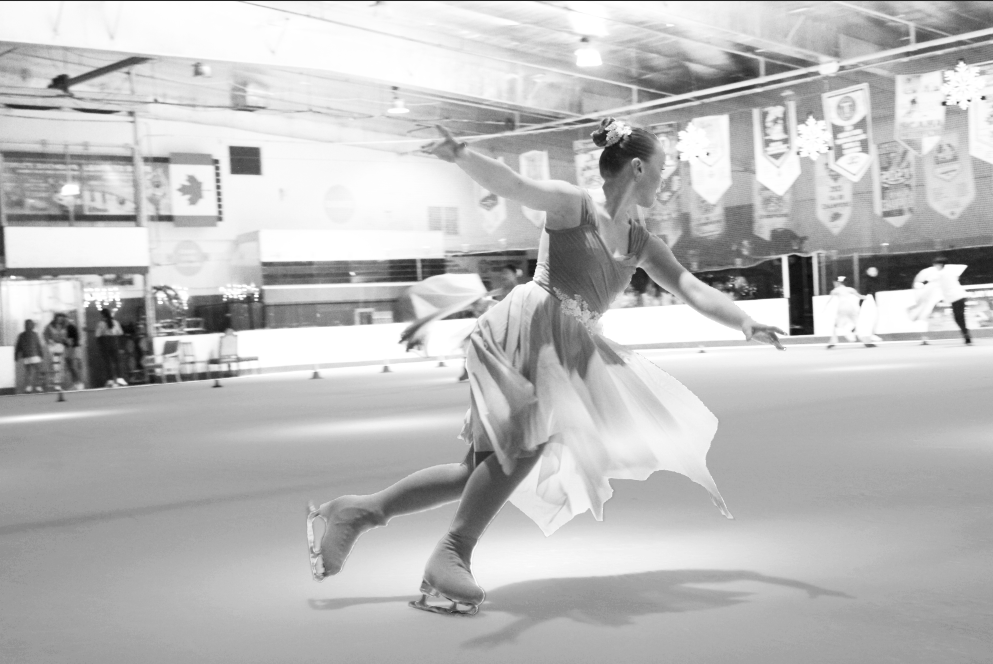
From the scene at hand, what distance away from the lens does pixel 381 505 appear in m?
2.89

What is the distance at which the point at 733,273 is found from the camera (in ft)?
73.2

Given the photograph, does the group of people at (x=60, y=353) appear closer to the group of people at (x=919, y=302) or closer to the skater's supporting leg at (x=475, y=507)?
the group of people at (x=919, y=302)

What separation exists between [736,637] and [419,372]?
15408 mm

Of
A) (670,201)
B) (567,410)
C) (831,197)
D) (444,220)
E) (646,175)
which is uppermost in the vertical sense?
(444,220)

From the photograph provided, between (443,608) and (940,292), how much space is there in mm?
16909

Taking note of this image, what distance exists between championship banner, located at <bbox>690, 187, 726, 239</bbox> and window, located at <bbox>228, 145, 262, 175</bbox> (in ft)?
35.3

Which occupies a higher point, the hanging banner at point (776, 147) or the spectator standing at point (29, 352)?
the hanging banner at point (776, 147)

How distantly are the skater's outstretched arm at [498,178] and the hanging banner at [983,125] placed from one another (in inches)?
617

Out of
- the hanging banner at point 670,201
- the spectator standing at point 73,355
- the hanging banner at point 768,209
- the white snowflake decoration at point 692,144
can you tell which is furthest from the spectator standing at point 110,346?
the hanging banner at point 768,209

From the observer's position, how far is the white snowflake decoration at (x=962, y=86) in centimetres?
1647

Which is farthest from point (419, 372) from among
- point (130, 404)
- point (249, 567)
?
point (249, 567)

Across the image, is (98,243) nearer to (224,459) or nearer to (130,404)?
(130,404)

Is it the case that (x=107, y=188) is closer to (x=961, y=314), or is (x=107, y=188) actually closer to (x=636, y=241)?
(x=961, y=314)

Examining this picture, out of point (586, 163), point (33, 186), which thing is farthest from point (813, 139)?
point (33, 186)
